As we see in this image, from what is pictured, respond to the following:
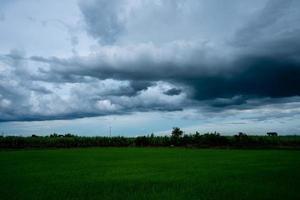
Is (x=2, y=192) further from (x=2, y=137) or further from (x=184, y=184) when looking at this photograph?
(x=2, y=137)

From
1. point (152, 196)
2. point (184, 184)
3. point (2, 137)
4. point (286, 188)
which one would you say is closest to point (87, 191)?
point (152, 196)

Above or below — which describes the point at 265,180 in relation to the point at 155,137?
below

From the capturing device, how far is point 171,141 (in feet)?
241

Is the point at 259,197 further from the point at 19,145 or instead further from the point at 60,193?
the point at 19,145

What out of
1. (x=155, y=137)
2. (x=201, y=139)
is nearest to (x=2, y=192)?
(x=201, y=139)

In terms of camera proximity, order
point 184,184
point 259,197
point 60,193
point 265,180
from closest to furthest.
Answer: point 259,197, point 60,193, point 184,184, point 265,180

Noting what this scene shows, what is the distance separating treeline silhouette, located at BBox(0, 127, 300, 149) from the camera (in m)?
63.3

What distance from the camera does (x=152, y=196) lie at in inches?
464

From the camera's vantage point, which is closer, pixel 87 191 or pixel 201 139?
pixel 87 191

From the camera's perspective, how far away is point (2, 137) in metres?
67.4

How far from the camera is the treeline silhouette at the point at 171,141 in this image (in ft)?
208

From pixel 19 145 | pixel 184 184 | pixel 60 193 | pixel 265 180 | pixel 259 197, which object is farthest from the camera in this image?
pixel 19 145

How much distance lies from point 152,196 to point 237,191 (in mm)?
3791

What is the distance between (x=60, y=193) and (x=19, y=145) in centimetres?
6058
